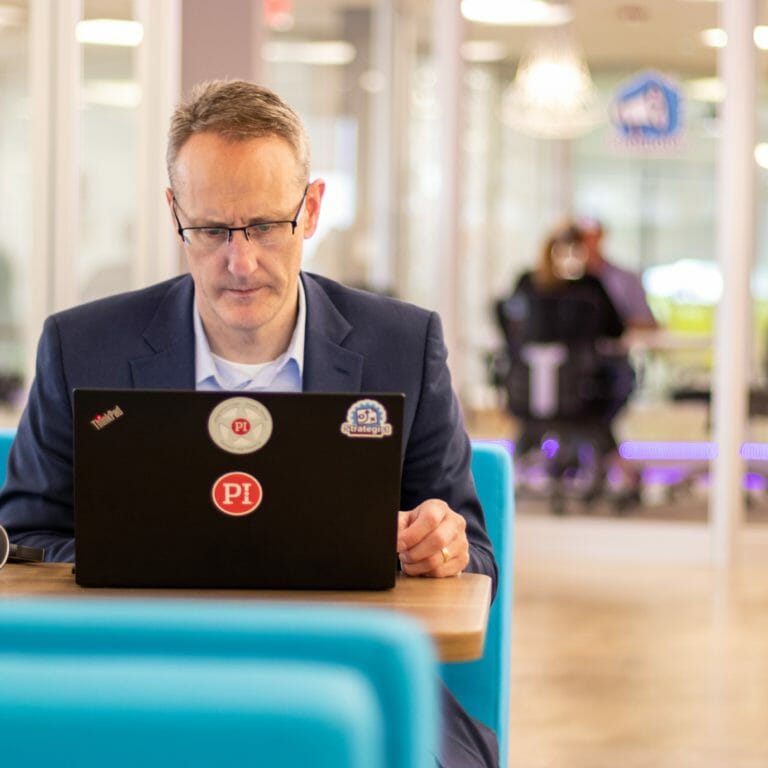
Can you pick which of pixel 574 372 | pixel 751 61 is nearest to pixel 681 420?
pixel 574 372

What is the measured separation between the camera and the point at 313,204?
2.00 metres

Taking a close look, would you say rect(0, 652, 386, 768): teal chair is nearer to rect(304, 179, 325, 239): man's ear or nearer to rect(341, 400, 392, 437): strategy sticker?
rect(341, 400, 392, 437): strategy sticker

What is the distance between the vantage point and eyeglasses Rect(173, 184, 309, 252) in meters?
1.89

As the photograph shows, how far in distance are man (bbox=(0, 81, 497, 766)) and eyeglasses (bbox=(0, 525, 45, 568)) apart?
8cm

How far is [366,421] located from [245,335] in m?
0.55

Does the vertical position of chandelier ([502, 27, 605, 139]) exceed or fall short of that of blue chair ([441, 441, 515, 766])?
it exceeds it

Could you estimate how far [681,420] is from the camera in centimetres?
753

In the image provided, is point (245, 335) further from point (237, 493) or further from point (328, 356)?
point (237, 493)

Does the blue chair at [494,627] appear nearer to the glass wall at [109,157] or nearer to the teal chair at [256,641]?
the teal chair at [256,641]

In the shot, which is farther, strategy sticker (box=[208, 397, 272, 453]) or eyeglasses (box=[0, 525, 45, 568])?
eyeglasses (box=[0, 525, 45, 568])

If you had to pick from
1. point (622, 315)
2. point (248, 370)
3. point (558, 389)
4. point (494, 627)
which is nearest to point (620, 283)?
point (622, 315)

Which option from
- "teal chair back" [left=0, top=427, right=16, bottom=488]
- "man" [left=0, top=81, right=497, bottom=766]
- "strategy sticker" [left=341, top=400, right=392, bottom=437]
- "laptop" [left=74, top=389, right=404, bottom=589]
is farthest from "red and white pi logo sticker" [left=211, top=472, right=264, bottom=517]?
"teal chair back" [left=0, top=427, right=16, bottom=488]

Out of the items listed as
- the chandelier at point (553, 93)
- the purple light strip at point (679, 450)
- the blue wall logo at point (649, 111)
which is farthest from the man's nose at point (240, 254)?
the chandelier at point (553, 93)

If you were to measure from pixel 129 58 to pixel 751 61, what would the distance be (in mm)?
3668
